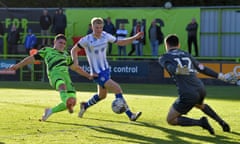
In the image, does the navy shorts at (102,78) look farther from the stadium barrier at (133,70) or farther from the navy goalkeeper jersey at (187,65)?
the stadium barrier at (133,70)

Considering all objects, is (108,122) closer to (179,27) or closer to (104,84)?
(104,84)

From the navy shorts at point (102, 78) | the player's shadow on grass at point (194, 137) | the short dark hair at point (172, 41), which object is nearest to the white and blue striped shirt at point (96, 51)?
the navy shorts at point (102, 78)

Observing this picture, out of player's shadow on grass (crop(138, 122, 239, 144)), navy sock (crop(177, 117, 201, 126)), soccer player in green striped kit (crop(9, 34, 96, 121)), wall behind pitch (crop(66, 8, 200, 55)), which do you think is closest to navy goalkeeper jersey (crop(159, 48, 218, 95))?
navy sock (crop(177, 117, 201, 126))

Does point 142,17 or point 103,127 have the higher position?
point 142,17

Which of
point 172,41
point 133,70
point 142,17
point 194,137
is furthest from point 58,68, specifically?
point 142,17

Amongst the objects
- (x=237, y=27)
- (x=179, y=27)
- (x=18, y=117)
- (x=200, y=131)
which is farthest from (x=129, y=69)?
(x=200, y=131)

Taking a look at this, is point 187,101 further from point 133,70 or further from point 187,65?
point 133,70

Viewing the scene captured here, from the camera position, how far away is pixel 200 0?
37812mm

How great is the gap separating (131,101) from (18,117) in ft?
16.7

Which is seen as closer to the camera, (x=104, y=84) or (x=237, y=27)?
(x=104, y=84)

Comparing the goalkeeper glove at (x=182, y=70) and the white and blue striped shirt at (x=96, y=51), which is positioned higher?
the white and blue striped shirt at (x=96, y=51)

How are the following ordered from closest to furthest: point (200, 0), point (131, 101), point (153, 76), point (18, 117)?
point (18, 117) < point (131, 101) < point (153, 76) < point (200, 0)

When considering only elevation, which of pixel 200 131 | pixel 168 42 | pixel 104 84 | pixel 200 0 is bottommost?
pixel 200 131

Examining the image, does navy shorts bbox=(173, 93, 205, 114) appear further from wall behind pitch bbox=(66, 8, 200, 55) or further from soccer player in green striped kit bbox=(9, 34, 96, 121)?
wall behind pitch bbox=(66, 8, 200, 55)
